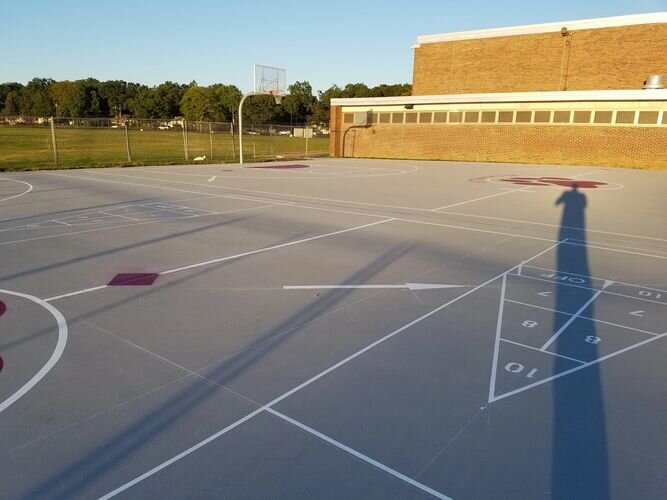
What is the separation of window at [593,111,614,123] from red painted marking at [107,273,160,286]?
3156 cm

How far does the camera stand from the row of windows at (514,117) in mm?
29134

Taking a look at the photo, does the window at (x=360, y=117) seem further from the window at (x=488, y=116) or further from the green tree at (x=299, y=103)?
the green tree at (x=299, y=103)

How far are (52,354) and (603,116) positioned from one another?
33.8m

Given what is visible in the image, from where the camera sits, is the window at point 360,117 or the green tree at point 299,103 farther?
the green tree at point 299,103

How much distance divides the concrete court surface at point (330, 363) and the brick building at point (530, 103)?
22.8m

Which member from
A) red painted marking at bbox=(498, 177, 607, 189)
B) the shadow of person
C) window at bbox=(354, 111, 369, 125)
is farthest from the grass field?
the shadow of person

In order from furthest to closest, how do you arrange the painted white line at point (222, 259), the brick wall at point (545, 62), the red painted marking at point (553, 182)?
the brick wall at point (545, 62), the red painted marking at point (553, 182), the painted white line at point (222, 259)

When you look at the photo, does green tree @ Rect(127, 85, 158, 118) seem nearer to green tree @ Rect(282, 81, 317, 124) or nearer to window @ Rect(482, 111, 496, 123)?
green tree @ Rect(282, 81, 317, 124)

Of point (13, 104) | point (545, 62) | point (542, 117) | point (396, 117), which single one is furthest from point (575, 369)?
point (13, 104)

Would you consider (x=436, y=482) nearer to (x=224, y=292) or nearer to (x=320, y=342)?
(x=320, y=342)

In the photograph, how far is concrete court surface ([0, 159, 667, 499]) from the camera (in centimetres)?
324

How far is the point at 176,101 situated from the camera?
121500 mm

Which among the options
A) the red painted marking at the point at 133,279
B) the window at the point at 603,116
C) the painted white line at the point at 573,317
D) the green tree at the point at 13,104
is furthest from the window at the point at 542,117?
the green tree at the point at 13,104

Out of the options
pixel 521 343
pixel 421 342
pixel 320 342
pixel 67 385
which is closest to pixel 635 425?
pixel 521 343
